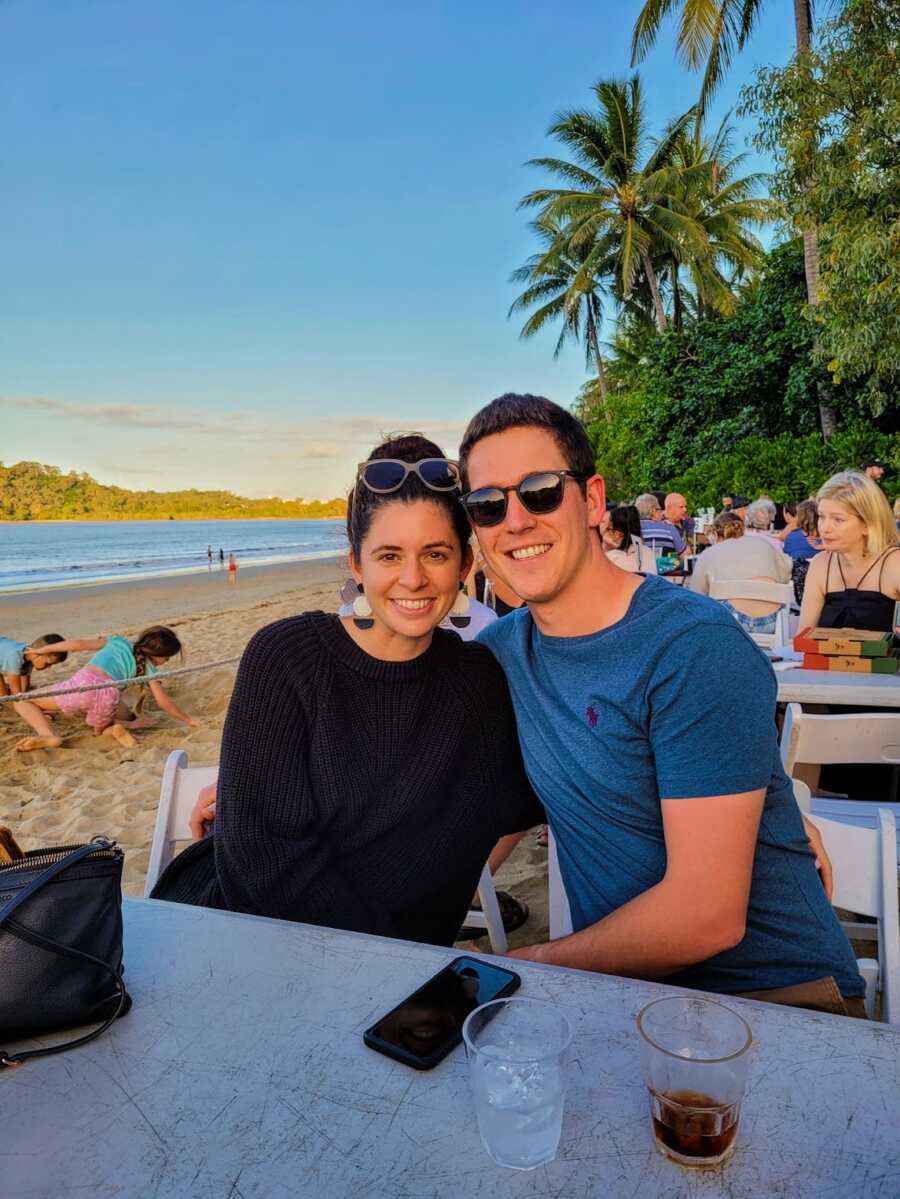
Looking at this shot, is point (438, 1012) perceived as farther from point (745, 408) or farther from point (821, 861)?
point (745, 408)

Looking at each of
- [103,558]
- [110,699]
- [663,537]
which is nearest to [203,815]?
[110,699]

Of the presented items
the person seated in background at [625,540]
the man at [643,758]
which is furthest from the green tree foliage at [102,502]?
the man at [643,758]

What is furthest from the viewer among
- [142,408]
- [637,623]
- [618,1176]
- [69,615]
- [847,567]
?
[142,408]

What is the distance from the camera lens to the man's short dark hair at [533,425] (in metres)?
1.56

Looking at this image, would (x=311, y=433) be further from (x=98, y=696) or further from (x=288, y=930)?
(x=288, y=930)

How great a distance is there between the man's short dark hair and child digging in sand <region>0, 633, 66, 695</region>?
6.22 metres

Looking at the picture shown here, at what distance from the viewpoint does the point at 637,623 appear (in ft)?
4.56

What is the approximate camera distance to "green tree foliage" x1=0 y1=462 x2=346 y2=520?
231 feet

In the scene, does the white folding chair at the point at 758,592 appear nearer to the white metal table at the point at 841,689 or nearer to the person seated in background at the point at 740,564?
the person seated in background at the point at 740,564

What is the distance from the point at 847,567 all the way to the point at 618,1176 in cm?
383

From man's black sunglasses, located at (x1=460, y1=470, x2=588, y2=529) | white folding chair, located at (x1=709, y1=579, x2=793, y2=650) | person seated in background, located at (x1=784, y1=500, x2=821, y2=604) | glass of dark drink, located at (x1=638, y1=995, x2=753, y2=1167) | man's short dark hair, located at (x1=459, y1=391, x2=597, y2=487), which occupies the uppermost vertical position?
man's short dark hair, located at (x1=459, y1=391, x2=597, y2=487)

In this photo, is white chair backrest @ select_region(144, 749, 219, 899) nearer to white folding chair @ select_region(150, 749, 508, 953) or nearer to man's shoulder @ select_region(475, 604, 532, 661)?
white folding chair @ select_region(150, 749, 508, 953)

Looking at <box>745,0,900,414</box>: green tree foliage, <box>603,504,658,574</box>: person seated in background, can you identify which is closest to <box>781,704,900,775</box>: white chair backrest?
<box>603,504,658,574</box>: person seated in background

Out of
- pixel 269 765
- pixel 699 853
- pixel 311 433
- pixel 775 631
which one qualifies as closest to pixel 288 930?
pixel 269 765
